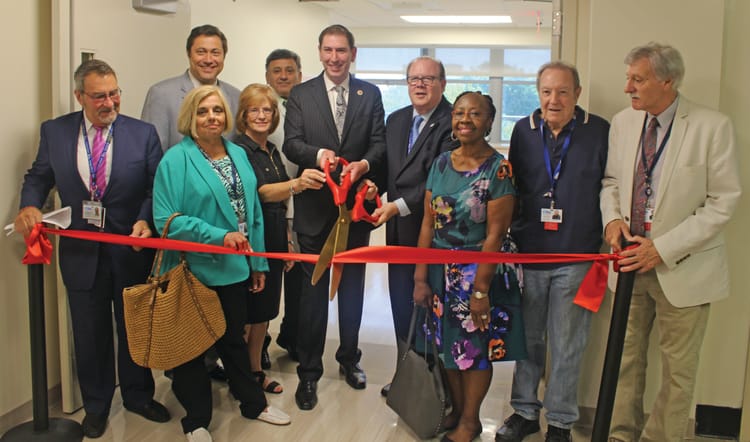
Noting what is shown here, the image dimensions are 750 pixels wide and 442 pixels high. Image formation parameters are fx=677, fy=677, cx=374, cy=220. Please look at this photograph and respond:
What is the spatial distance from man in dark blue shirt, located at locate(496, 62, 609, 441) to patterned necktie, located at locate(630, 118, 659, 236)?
185 millimetres

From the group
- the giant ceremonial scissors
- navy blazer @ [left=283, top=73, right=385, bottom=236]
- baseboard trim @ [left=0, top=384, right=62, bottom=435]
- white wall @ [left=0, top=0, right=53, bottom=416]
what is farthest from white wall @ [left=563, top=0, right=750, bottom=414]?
baseboard trim @ [left=0, top=384, right=62, bottom=435]

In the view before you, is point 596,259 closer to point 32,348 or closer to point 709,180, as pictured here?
point 709,180

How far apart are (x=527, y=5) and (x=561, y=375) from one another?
24.9 feet

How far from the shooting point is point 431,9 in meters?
10.3

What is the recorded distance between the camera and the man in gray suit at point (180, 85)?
3449 millimetres

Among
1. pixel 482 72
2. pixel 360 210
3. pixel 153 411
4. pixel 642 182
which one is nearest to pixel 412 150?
pixel 360 210

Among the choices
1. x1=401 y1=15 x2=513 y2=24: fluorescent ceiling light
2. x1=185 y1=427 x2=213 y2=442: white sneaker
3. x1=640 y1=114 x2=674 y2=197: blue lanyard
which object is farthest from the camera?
x1=401 y1=15 x2=513 y2=24: fluorescent ceiling light

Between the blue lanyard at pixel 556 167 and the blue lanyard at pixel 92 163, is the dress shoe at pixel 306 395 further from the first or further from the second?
the blue lanyard at pixel 556 167

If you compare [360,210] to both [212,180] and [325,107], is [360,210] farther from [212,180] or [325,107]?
[325,107]

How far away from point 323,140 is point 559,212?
4.02ft

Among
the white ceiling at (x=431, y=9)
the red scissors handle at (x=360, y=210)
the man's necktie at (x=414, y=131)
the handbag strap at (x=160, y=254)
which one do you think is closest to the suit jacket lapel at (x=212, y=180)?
the handbag strap at (x=160, y=254)

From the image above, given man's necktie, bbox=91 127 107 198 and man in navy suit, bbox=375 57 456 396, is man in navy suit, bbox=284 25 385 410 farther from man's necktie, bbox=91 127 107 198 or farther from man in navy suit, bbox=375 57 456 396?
man's necktie, bbox=91 127 107 198

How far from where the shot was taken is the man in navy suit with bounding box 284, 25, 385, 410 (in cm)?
341

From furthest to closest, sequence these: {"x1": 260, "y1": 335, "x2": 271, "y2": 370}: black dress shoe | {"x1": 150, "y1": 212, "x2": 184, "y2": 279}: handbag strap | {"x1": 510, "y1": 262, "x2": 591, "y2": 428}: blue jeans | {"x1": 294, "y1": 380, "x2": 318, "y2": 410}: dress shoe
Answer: {"x1": 260, "y1": 335, "x2": 271, "y2": 370}: black dress shoe → {"x1": 294, "y1": 380, "x2": 318, "y2": 410}: dress shoe → {"x1": 510, "y1": 262, "x2": 591, "y2": 428}: blue jeans → {"x1": 150, "y1": 212, "x2": 184, "y2": 279}: handbag strap
